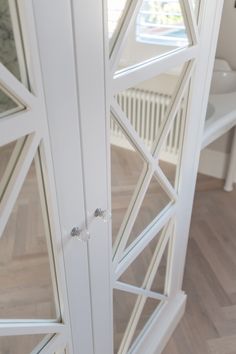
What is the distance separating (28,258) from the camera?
2.03ft

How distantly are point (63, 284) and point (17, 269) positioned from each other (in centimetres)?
13

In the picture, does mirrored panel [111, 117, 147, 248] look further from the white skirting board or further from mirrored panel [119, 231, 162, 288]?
the white skirting board

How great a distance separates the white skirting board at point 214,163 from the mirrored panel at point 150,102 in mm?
1685

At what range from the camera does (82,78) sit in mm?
569

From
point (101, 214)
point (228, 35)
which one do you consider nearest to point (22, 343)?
point (101, 214)

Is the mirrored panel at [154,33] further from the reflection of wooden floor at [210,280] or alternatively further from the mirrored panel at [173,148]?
the reflection of wooden floor at [210,280]

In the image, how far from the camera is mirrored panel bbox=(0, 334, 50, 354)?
0.62 meters

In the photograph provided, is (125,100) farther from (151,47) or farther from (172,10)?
(172,10)

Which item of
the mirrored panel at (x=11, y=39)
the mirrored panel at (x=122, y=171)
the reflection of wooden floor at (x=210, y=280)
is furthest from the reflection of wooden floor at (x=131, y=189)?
the reflection of wooden floor at (x=210, y=280)

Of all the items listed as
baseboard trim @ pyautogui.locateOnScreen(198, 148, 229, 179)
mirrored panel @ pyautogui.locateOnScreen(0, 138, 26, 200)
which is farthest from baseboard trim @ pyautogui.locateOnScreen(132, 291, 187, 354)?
baseboard trim @ pyautogui.locateOnScreen(198, 148, 229, 179)

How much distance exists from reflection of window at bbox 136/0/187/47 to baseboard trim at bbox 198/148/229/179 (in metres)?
1.77

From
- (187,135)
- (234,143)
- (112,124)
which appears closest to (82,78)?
(112,124)

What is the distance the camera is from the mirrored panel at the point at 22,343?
0.62 m

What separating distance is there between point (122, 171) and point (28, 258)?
1.02 ft
